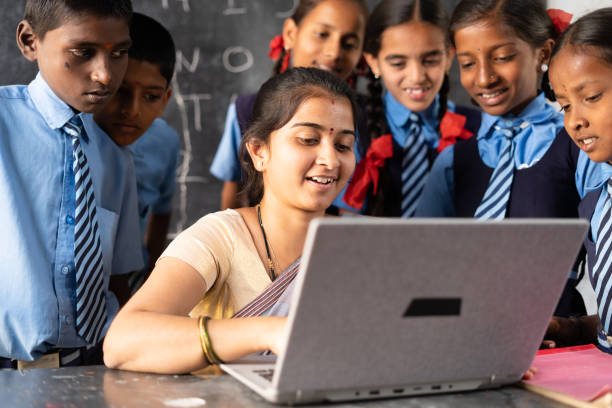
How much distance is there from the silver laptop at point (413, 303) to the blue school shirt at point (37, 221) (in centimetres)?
80

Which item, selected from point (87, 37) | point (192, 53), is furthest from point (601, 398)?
point (192, 53)

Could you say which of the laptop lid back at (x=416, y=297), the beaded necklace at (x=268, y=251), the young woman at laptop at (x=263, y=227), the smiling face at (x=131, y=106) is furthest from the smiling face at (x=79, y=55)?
the laptop lid back at (x=416, y=297)

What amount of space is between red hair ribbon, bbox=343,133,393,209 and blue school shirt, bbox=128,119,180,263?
2.34 feet

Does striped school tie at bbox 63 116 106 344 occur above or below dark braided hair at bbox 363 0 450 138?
below

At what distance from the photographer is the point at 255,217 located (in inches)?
59.2

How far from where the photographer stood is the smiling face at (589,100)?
135cm

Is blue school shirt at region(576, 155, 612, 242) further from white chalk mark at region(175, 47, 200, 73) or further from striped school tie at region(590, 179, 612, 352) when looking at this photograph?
white chalk mark at region(175, 47, 200, 73)

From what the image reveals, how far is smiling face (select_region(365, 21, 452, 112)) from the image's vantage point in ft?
7.00

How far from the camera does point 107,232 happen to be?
1.69 m

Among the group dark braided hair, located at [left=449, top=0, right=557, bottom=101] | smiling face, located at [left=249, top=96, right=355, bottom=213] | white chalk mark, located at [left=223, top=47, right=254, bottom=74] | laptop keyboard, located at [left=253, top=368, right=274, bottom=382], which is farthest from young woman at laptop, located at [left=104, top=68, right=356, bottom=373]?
white chalk mark, located at [left=223, top=47, right=254, bottom=74]

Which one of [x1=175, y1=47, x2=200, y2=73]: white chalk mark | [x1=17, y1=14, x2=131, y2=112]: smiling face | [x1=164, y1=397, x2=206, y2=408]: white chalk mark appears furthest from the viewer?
[x1=175, y1=47, x2=200, y2=73]: white chalk mark

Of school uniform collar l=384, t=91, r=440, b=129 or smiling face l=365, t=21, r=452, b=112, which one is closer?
smiling face l=365, t=21, r=452, b=112

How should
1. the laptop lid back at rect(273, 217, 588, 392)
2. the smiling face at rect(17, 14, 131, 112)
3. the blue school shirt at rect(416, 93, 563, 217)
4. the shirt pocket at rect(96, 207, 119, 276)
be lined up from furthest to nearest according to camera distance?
the blue school shirt at rect(416, 93, 563, 217) < the shirt pocket at rect(96, 207, 119, 276) < the smiling face at rect(17, 14, 131, 112) < the laptop lid back at rect(273, 217, 588, 392)

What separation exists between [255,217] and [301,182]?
5.4 inches
